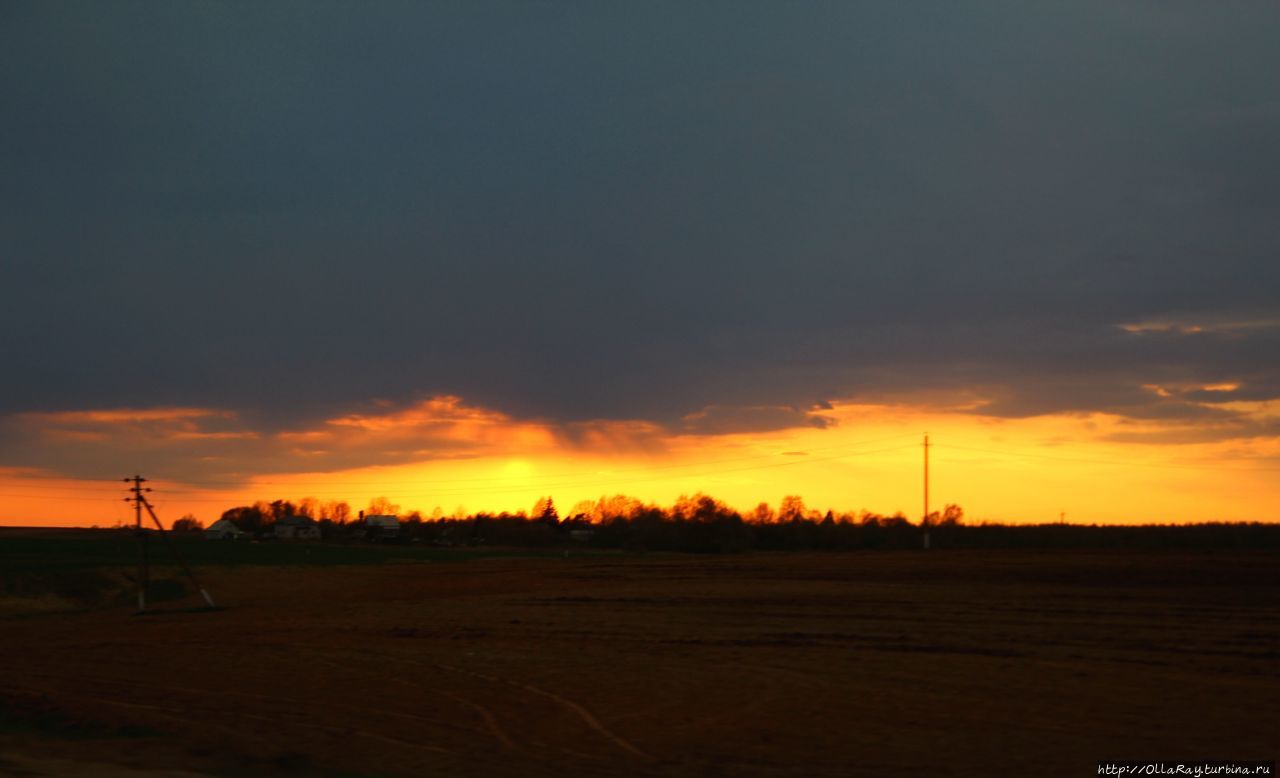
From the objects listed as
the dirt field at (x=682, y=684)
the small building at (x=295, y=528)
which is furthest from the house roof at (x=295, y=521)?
the dirt field at (x=682, y=684)

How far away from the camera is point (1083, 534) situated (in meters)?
96.1

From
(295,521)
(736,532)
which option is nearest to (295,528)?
(295,521)

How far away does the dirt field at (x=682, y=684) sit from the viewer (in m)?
14.8

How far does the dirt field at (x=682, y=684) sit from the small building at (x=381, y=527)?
114212 mm

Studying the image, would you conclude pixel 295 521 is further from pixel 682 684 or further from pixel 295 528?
pixel 682 684

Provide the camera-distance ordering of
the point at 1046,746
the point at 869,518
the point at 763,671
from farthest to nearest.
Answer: the point at 869,518 → the point at 763,671 → the point at 1046,746

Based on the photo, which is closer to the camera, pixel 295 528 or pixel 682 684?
pixel 682 684

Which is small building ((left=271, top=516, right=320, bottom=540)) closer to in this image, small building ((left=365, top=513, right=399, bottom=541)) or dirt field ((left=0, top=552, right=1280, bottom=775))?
small building ((left=365, top=513, right=399, bottom=541))

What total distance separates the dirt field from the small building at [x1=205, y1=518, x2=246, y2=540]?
129858mm

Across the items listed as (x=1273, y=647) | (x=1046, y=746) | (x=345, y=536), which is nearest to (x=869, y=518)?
(x=345, y=536)

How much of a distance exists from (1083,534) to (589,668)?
83143 mm

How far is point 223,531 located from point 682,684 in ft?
538

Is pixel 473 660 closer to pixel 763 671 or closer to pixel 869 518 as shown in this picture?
pixel 763 671

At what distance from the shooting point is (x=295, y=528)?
176 metres
